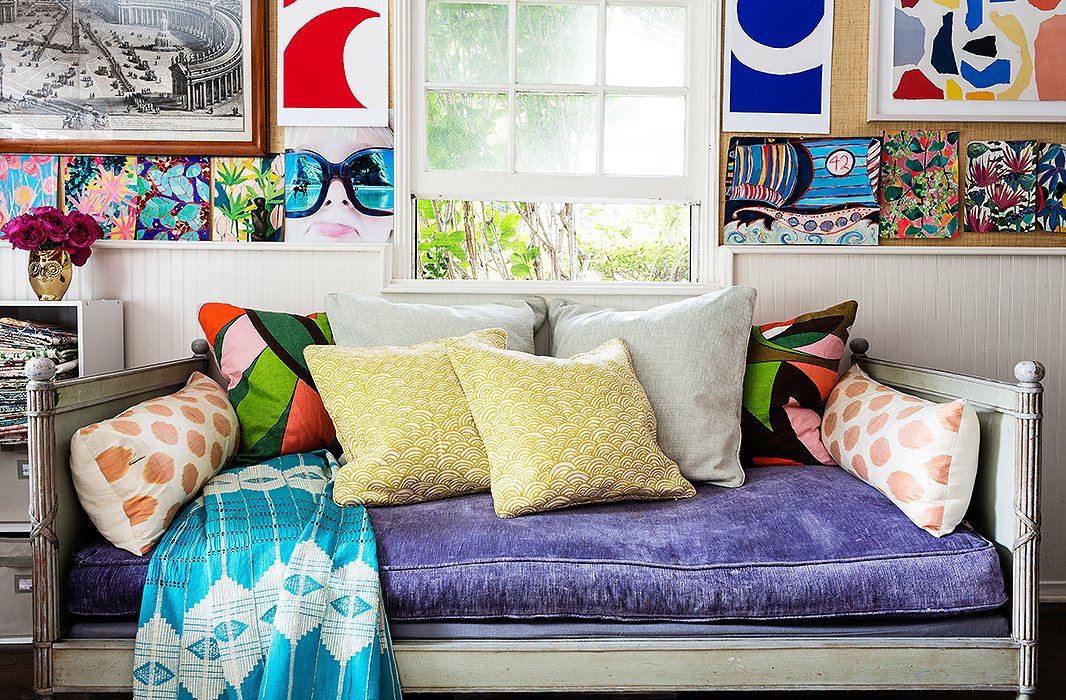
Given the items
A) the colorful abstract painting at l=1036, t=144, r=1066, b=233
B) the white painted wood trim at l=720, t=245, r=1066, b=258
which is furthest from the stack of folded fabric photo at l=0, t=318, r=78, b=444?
the colorful abstract painting at l=1036, t=144, r=1066, b=233

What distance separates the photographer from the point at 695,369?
2.04 m

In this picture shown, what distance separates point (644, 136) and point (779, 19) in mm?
511

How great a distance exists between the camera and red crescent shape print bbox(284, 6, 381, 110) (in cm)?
246

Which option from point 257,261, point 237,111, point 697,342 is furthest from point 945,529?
point 237,111

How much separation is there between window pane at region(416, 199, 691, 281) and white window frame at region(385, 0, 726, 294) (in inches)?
5.3

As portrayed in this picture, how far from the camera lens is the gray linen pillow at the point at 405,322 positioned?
2.13 metres

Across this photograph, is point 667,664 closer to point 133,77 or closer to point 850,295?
point 850,295

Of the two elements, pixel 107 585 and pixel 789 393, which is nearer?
pixel 107 585

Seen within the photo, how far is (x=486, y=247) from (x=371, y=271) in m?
0.41

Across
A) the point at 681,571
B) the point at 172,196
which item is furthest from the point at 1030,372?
the point at 172,196

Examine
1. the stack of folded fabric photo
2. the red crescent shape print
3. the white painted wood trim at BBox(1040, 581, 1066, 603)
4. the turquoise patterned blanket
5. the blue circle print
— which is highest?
the blue circle print

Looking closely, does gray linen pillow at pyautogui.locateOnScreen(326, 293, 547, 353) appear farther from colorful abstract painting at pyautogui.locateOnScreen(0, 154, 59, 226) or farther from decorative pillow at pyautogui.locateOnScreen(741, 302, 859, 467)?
colorful abstract painting at pyautogui.locateOnScreen(0, 154, 59, 226)

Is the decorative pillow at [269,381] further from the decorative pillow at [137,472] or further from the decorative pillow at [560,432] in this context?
the decorative pillow at [560,432]

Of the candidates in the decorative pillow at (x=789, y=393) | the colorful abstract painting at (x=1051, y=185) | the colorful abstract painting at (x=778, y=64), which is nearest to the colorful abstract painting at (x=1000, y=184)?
the colorful abstract painting at (x=1051, y=185)
